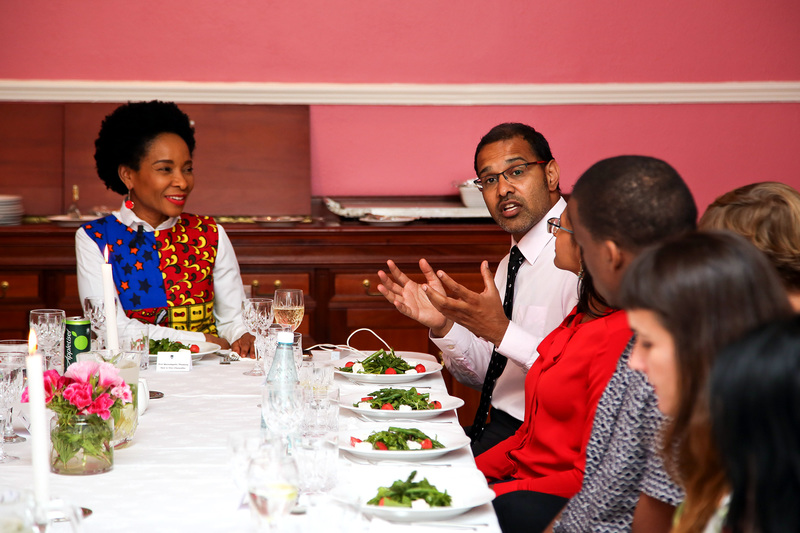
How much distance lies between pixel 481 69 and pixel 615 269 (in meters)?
2.74

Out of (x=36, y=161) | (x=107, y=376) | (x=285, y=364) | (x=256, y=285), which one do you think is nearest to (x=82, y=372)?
(x=107, y=376)

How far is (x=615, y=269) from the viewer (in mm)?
1417

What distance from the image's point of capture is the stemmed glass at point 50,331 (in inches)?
81.4

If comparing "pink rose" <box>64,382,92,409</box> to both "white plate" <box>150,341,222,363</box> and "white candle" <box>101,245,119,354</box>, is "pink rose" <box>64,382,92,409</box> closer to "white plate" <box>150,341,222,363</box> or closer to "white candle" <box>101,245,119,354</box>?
"white candle" <box>101,245,119,354</box>

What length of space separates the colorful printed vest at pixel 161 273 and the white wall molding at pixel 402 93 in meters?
Answer: 1.08

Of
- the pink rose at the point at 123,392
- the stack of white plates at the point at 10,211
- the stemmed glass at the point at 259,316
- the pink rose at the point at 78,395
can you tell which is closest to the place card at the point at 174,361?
the stemmed glass at the point at 259,316

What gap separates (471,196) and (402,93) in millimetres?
624

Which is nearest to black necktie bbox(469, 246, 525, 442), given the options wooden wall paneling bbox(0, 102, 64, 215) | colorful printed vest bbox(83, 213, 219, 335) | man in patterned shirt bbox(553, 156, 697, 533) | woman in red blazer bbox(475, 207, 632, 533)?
woman in red blazer bbox(475, 207, 632, 533)

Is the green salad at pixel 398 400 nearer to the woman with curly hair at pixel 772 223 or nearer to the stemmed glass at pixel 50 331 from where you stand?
the woman with curly hair at pixel 772 223

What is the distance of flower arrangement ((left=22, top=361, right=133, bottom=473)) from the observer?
140 centimetres

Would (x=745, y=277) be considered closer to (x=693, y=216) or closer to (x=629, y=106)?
(x=693, y=216)

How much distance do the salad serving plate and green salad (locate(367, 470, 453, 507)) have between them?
17mm

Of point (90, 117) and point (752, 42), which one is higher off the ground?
point (752, 42)

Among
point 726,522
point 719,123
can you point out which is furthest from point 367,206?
point 726,522
